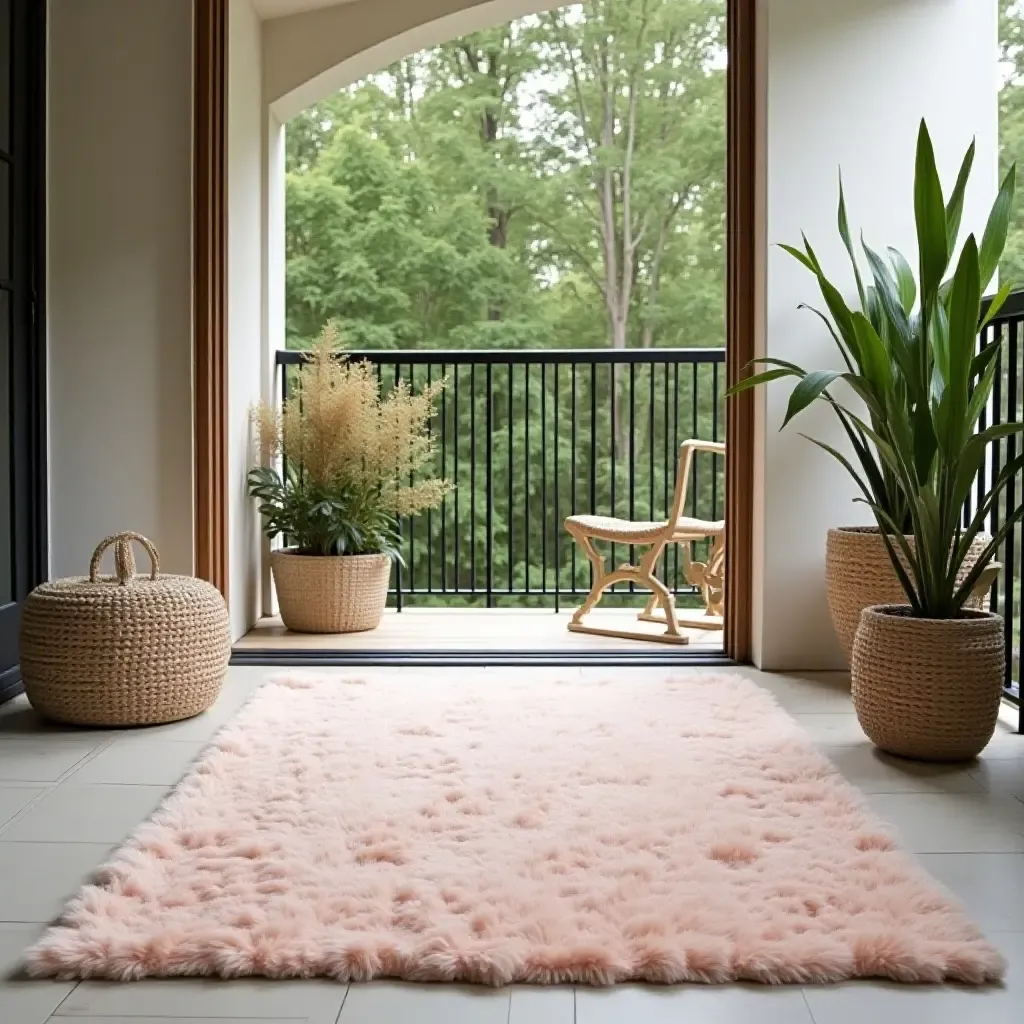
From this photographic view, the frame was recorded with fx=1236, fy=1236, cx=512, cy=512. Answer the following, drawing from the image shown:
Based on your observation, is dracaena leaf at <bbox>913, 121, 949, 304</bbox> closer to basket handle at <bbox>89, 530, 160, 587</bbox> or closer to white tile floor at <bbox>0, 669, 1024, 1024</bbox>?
white tile floor at <bbox>0, 669, 1024, 1024</bbox>

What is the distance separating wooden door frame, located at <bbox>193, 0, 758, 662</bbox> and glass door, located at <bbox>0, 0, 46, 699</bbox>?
1.51ft

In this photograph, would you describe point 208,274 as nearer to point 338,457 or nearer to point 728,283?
point 338,457

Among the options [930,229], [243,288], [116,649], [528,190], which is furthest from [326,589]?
[528,190]

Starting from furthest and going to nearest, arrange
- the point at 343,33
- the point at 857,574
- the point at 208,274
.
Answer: the point at 343,33 < the point at 208,274 < the point at 857,574

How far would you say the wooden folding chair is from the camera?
14.4 ft

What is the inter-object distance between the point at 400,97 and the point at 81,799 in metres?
8.83

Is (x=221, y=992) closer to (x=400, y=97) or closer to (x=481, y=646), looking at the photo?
(x=481, y=646)

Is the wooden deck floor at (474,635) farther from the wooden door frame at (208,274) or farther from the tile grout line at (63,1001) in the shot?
the tile grout line at (63,1001)

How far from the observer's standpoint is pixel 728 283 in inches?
155

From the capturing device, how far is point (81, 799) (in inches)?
96.8

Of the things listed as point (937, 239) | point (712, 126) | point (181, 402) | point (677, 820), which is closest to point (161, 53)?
point (181, 402)

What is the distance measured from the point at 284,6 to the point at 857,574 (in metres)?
3.00

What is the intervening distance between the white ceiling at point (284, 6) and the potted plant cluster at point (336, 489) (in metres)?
1.22

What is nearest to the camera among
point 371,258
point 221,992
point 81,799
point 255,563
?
point 221,992
